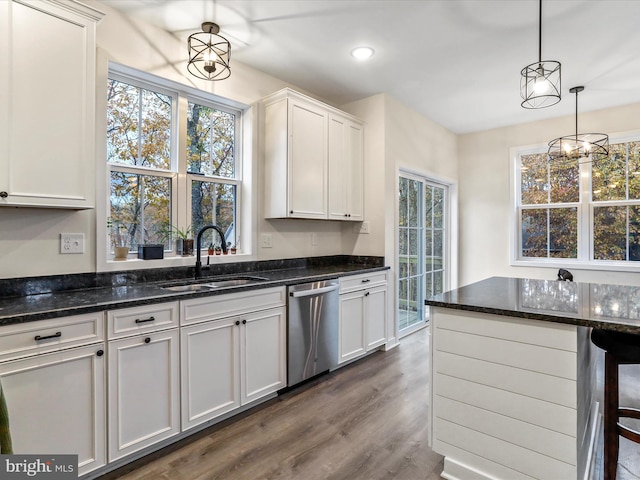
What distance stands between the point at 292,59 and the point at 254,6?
0.73 m

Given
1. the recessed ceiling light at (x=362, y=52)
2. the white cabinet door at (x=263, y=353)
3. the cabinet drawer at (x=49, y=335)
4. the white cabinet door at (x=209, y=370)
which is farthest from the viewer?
the recessed ceiling light at (x=362, y=52)

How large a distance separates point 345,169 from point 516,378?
8.25 ft

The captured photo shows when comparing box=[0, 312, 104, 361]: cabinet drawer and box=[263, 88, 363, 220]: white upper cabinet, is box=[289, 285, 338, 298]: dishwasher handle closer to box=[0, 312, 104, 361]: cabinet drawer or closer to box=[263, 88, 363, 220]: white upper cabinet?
box=[263, 88, 363, 220]: white upper cabinet

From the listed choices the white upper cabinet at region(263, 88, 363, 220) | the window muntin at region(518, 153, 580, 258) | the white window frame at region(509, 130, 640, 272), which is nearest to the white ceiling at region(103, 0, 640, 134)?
the white upper cabinet at region(263, 88, 363, 220)

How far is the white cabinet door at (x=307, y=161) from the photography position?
10.2ft

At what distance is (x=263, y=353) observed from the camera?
2.47 meters

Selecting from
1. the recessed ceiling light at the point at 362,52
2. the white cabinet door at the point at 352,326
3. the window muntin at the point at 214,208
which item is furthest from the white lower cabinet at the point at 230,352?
A: the recessed ceiling light at the point at 362,52

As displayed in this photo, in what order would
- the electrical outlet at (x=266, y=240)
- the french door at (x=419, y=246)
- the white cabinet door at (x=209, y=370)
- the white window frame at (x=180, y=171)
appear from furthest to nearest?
the french door at (x=419, y=246)
the electrical outlet at (x=266, y=240)
the white window frame at (x=180, y=171)
the white cabinet door at (x=209, y=370)

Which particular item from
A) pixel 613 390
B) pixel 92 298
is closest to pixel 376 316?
pixel 613 390

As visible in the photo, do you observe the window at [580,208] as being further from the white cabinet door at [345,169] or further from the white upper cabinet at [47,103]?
the white upper cabinet at [47,103]

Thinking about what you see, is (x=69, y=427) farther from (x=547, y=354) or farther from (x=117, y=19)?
(x=117, y=19)

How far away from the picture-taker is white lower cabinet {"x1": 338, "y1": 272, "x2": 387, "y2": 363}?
10.4 ft

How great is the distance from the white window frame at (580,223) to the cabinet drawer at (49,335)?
4778mm

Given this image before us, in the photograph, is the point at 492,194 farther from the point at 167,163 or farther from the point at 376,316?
the point at 167,163
